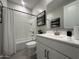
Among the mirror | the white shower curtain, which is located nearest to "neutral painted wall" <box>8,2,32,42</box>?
the white shower curtain

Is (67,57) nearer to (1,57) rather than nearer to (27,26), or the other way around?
(1,57)

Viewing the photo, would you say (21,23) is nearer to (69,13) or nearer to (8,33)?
(8,33)

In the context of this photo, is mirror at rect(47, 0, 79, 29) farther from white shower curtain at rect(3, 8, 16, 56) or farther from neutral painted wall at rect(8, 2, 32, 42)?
neutral painted wall at rect(8, 2, 32, 42)

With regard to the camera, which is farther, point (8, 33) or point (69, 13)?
point (8, 33)

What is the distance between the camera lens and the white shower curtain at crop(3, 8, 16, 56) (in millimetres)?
1664

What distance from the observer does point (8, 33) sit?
67.4 inches

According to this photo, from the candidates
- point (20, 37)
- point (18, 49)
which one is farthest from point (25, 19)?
point (18, 49)

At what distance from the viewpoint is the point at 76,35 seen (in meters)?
0.75

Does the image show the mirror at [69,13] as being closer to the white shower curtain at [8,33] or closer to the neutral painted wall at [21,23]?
the white shower curtain at [8,33]

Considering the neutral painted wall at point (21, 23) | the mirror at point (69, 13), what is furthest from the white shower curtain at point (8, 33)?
the mirror at point (69, 13)

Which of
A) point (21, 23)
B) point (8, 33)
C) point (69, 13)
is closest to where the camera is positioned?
point (69, 13)

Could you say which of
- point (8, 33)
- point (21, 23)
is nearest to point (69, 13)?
point (8, 33)

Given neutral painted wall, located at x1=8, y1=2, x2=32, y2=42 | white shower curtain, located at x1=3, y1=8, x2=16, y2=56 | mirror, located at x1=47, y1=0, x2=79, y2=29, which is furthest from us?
neutral painted wall, located at x1=8, y1=2, x2=32, y2=42

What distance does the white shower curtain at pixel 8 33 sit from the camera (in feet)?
5.46
